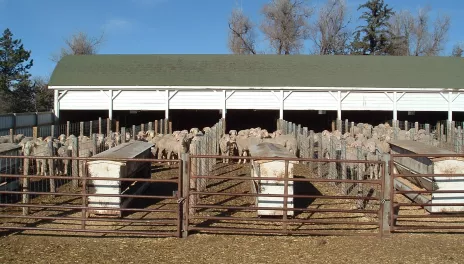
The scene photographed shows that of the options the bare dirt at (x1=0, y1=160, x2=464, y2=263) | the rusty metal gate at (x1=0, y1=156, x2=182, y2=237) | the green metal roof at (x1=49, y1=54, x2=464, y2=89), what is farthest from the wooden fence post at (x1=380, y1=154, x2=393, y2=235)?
the green metal roof at (x1=49, y1=54, x2=464, y2=89)

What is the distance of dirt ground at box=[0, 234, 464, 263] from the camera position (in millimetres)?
7059

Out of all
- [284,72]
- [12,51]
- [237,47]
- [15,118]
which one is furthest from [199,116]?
[237,47]

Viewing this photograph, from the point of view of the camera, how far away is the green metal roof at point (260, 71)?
1241 inches

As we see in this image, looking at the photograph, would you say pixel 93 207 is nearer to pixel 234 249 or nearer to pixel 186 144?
pixel 234 249

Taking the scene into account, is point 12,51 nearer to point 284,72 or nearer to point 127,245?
point 284,72

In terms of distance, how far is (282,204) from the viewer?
31.3 feet

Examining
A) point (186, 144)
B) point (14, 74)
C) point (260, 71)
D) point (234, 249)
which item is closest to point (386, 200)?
point (234, 249)

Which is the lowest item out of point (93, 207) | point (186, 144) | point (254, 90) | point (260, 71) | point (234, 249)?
point (234, 249)

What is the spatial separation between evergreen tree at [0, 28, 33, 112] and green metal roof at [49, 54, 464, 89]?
16.6 meters

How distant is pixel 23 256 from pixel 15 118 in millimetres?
21257

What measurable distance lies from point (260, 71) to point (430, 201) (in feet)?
79.4

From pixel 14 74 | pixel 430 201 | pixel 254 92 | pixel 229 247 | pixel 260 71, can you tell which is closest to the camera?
pixel 229 247

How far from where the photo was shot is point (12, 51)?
49.5 meters

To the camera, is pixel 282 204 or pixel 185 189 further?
pixel 282 204
